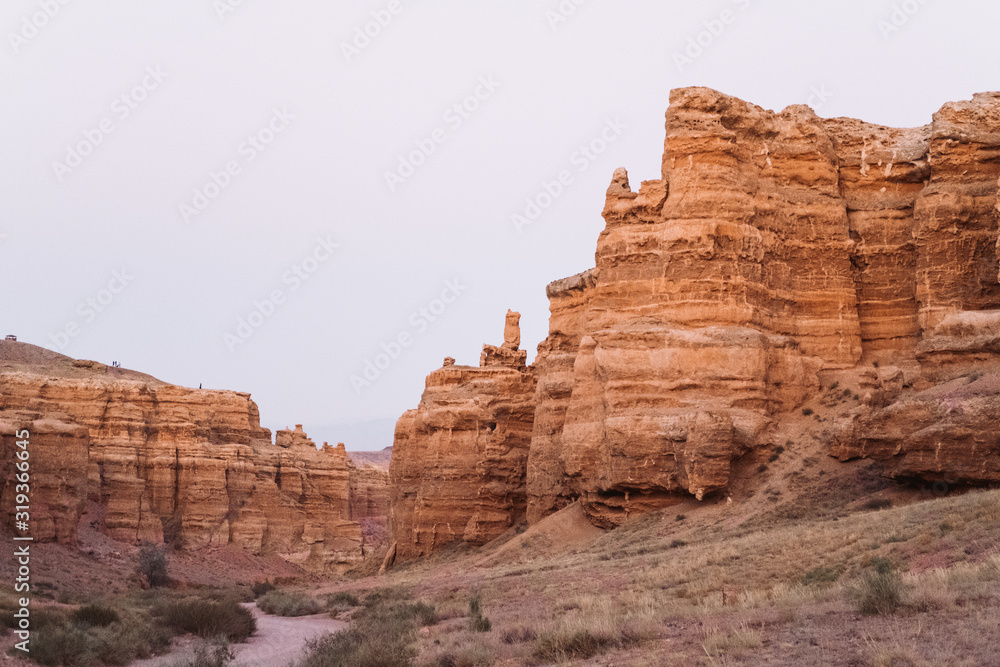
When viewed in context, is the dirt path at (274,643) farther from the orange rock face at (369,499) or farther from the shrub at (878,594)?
the orange rock face at (369,499)

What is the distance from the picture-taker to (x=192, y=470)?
6506 centimetres

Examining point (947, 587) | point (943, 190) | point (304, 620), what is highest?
point (943, 190)

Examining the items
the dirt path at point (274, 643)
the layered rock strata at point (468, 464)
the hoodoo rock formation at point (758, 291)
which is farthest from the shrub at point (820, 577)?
the layered rock strata at point (468, 464)

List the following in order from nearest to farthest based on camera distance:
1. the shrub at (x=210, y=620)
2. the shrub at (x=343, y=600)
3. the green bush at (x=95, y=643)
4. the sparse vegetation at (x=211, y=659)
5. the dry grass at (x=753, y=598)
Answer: the dry grass at (x=753, y=598) < the sparse vegetation at (x=211, y=659) < the green bush at (x=95, y=643) < the shrub at (x=210, y=620) < the shrub at (x=343, y=600)

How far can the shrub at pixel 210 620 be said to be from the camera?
22484 millimetres

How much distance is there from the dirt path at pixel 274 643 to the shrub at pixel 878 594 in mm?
8190

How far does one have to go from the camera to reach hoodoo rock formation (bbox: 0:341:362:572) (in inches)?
2429

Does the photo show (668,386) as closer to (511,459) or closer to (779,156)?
(779,156)

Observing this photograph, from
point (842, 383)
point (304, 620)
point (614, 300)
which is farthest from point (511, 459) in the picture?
point (304, 620)

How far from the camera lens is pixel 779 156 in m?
36.3

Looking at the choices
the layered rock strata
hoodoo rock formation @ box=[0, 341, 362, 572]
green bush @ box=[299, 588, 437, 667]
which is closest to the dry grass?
green bush @ box=[299, 588, 437, 667]

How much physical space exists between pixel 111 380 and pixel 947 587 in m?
63.8

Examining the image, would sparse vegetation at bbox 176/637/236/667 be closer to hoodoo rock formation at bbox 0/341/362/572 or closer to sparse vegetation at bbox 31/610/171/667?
sparse vegetation at bbox 31/610/171/667

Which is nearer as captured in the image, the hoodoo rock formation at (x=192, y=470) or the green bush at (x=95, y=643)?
the green bush at (x=95, y=643)
